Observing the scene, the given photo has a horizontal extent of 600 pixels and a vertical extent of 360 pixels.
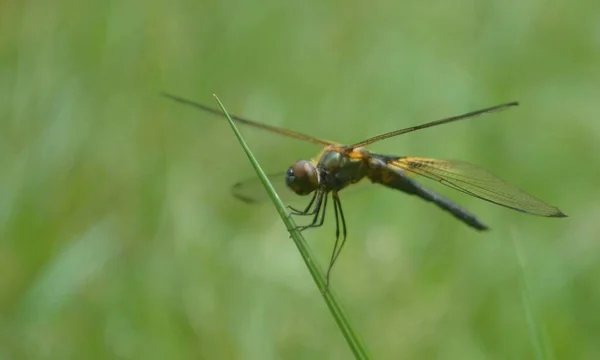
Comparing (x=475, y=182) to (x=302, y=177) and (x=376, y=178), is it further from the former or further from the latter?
(x=302, y=177)

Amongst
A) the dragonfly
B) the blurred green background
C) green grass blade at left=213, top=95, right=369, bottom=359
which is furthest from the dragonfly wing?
green grass blade at left=213, top=95, right=369, bottom=359

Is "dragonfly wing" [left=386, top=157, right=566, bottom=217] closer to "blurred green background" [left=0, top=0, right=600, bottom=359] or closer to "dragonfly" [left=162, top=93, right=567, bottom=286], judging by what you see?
"dragonfly" [left=162, top=93, right=567, bottom=286]

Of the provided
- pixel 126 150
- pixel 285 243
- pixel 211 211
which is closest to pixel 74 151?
pixel 126 150

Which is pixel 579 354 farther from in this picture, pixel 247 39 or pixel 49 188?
pixel 247 39

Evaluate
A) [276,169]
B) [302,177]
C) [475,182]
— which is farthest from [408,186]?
[276,169]

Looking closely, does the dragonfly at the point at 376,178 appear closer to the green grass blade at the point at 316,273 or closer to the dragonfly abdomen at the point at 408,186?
the dragonfly abdomen at the point at 408,186

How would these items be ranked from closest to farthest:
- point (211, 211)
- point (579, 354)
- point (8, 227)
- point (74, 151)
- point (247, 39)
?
point (579, 354) < point (8, 227) < point (211, 211) < point (74, 151) < point (247, 39)

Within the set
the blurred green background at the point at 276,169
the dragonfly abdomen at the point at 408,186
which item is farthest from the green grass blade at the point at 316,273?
the dragonfly abdomen at the point at 408,186
